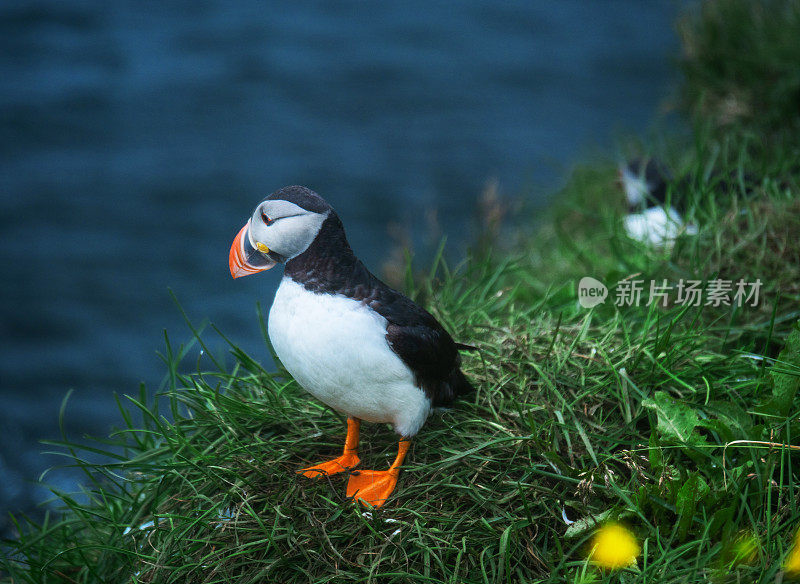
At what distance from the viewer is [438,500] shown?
8.82ft

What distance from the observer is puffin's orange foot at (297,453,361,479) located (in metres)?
2.76

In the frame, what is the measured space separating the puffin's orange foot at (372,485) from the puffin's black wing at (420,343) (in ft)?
1.08

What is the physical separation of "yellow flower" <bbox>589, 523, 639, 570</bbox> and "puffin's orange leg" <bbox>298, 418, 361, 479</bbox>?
0.92 m

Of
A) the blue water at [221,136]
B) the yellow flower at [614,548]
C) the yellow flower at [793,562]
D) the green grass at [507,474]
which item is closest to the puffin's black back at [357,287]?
the green grass at [507,474]

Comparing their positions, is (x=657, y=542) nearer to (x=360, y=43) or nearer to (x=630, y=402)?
(x=630, y=402)

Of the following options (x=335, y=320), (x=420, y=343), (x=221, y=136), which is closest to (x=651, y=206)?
(x=420, y=343)

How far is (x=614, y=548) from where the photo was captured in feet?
7.91

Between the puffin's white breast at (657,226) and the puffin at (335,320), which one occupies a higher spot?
the puffin at (335,320)

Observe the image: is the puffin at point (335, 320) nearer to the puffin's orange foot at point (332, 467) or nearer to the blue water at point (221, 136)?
the puffin's orange foot at point (332, 467)

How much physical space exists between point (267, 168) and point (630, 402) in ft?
21.9

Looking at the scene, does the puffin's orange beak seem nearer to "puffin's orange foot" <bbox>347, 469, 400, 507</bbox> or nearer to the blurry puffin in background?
"puffin's orange foot" <bbox>347, 469, 400, 507</bbox>

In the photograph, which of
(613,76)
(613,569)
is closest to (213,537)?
(613,569)

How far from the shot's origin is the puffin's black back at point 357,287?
8.11 ft

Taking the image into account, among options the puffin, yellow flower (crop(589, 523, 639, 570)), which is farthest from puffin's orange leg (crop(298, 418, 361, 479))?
yellow flower (crop(589, 523, 639, 570))
